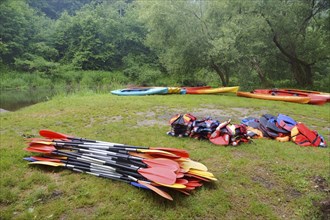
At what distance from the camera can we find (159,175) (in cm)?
274

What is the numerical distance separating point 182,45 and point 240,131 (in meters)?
8.01

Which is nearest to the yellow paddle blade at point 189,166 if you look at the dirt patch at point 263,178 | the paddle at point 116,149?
the paddle at point 116,149

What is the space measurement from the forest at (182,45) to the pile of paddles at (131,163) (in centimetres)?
809

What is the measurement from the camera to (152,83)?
19.6m

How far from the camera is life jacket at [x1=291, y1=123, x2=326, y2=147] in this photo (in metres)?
4.45

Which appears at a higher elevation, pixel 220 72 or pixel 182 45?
pixel 182 45

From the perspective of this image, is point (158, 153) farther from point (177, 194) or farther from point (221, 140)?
point (221, 140)

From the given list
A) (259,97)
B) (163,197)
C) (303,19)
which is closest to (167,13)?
(259,97)

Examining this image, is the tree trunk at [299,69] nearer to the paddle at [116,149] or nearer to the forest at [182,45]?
the forest at [182,45]

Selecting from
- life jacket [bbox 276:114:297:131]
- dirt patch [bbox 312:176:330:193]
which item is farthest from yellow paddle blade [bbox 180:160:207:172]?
life jacket [bbox 276:114:297:131]

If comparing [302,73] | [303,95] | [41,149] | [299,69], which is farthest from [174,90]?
[41,149]

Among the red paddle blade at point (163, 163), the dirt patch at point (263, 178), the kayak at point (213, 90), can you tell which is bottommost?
the dirt patch at point (263, 178)

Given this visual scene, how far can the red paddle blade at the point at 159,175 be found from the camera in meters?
2.66

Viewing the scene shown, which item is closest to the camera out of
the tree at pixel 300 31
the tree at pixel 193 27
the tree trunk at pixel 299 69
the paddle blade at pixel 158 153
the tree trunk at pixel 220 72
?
the paddle blade at pixel 158 153
